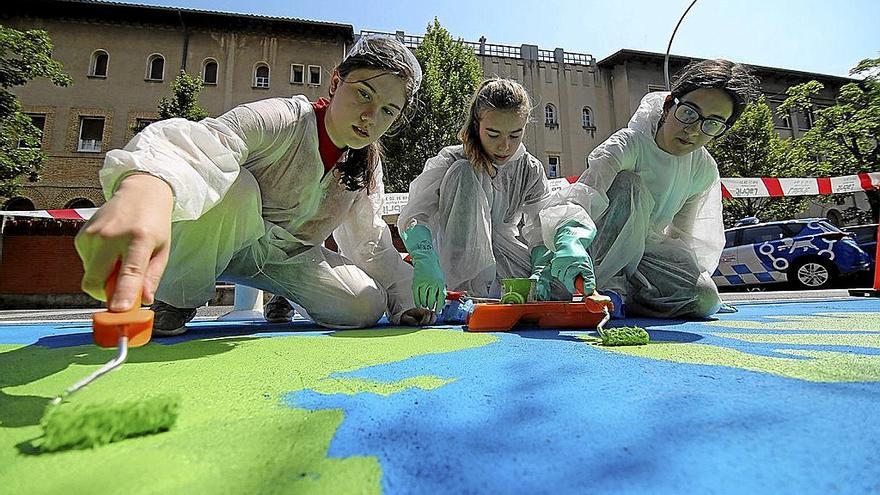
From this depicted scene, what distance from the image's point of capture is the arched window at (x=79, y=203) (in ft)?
39.1

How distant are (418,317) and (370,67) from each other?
1.16 metres

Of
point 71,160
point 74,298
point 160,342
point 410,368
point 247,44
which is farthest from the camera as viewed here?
point 247,44

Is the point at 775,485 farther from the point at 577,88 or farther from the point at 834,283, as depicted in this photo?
the point at 577,88

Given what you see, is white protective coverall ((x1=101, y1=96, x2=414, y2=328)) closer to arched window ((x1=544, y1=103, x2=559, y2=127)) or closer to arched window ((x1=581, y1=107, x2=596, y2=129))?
arched window ((x1=544, y1=103, x2=559, y2=127))

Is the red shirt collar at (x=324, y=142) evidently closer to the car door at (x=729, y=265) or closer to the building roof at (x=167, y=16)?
the car door at (x=729, y=265)

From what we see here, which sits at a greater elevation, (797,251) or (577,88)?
(577,88)

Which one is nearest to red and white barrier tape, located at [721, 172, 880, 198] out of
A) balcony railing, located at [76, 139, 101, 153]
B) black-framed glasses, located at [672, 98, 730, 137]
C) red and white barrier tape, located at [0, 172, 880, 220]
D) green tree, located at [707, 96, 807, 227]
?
red and white barrier tape, located at [0, 172, 880, 220]

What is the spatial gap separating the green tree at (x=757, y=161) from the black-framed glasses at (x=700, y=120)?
12.8m

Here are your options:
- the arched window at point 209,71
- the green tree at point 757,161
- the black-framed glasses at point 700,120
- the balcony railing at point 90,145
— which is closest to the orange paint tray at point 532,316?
the black-framed glasses at point 700,120

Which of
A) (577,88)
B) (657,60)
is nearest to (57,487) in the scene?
(577,88)

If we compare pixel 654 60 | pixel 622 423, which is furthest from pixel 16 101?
pixel 654 60

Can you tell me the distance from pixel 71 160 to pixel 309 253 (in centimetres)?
1359

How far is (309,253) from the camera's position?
2182 millimetres

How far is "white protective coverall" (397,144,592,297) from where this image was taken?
2.40m
